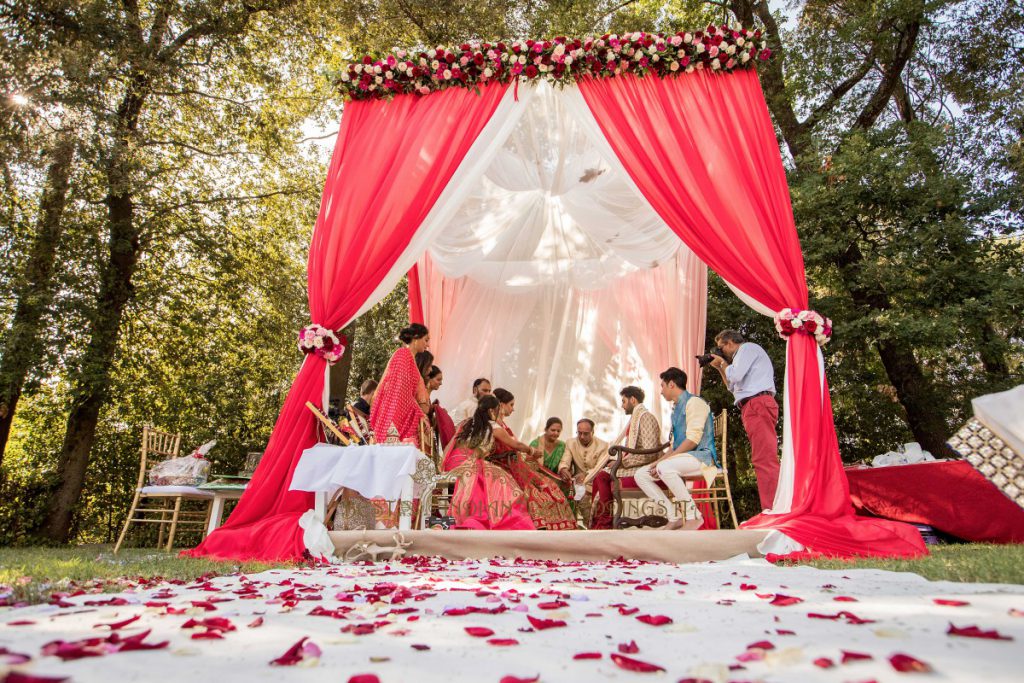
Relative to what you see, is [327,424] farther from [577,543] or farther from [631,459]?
[631,459]

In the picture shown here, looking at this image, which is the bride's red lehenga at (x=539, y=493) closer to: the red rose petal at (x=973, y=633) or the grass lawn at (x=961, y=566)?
the grass lawn at (x=961, y=566)

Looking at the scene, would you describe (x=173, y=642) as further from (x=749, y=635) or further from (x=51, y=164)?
(x=51, y=164)

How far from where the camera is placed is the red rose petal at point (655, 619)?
6.48 ft

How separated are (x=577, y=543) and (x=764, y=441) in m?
1.84

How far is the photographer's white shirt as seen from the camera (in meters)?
5.30

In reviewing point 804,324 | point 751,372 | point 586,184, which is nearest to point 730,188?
point 804,324

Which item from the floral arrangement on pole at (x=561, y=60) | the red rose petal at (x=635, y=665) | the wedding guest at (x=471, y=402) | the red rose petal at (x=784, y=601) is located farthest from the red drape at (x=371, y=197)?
the red rose petal at (x=635, y=665)

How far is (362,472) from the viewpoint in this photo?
14.4 ft

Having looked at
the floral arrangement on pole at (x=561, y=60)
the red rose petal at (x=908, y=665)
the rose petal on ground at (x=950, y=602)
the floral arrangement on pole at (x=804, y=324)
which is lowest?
the red rose petal at (x=908, y=665)

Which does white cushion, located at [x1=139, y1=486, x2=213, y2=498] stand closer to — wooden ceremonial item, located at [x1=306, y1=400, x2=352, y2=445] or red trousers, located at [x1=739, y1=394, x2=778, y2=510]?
wooden ceremonial item, located at [x1=306, y1=400, x2=352, y2=445]

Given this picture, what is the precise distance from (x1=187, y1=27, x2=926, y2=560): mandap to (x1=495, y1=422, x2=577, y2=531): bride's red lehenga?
5.65 feet

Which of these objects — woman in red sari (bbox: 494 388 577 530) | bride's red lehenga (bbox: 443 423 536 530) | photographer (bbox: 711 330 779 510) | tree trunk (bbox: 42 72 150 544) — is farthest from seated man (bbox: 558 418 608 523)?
tree trunk (bbox: 42 72 150 544)

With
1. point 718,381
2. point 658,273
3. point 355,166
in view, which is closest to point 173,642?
point 355,166

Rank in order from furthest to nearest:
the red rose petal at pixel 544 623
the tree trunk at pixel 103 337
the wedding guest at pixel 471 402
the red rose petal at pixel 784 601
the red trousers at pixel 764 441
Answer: the tree trunk at pixel 103 337 → the wedding guest at pixel 471 402 → the red trousers at pixel 764 441 → the red rose petal at pixel 784 601 → the red rose petal at pixel 544 623
